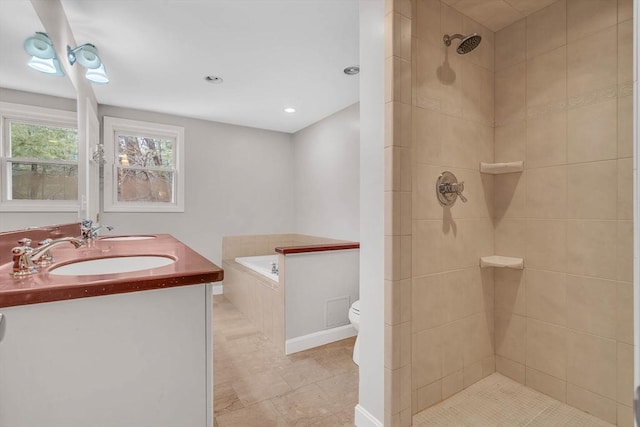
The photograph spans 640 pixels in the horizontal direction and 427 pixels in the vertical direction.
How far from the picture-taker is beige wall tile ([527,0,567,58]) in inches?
67.7

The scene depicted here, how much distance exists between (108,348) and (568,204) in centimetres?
222

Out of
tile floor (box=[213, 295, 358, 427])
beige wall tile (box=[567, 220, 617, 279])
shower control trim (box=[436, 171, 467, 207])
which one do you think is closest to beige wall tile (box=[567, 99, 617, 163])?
beige wall tile (box=[567, 220, 617, 279])

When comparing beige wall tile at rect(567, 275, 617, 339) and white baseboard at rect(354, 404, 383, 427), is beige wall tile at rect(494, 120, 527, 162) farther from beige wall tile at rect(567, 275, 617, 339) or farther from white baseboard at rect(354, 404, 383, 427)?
white baseboard at rect(354, 404, 383, 427)

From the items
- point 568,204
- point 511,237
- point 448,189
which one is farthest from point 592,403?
point 448,189

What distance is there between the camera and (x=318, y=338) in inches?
103

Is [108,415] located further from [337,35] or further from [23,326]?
[337,35]

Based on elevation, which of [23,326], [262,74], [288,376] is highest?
[262,74]

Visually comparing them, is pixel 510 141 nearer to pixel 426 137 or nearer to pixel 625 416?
pixel 426 137

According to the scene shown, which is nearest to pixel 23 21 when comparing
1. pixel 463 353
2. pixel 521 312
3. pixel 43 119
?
→ pixel 43 119

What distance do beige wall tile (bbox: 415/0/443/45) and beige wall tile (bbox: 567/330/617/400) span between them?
1786 millimetres

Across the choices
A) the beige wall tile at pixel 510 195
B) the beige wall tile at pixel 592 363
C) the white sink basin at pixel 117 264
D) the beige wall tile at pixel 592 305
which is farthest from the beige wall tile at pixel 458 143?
the white sink basin at pixel 117 264

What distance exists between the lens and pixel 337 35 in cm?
215

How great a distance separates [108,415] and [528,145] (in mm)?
2377

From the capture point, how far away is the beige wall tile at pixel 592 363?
1557mm
